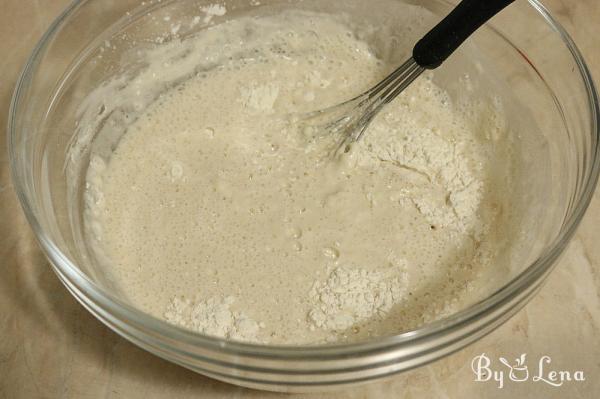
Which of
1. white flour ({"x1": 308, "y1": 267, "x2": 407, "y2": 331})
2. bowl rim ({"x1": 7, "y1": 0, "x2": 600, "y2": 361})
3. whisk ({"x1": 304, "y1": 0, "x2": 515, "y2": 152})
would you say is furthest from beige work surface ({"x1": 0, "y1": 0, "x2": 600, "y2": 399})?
whisk ({"x1": 304, "y1": 0, "x2": 515, "y2": 152})

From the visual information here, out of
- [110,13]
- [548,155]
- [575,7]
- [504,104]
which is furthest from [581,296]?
[110,13]

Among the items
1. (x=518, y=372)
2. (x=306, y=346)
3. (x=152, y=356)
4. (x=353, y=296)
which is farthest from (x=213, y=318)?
(x=518, y=372)

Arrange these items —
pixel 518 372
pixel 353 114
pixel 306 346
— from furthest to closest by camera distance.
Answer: pixel 353 114
pixel 518 372
pixel 306 346

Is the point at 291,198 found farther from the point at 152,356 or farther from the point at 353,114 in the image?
the point at 152,356

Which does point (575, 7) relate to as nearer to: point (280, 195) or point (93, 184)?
point (280, 195)

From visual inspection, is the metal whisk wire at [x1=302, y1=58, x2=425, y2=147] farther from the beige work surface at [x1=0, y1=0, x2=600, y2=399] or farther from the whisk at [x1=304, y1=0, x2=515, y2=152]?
the beige work surface at [x1=0, y1=0, x2=600, y2=399]

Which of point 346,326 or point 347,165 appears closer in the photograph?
point 346,326

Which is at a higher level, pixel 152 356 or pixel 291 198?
pixel 291 198
